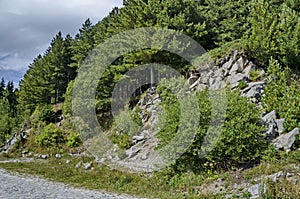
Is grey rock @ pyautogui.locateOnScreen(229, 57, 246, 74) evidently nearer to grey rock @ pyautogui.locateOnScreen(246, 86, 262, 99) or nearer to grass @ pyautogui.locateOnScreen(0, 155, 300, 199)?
grey rock @ pyautogui.locateOnScreen(246, 86, 262, 99)

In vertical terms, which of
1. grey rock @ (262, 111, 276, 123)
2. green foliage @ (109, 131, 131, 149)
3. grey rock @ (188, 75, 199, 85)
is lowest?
green foliage @ (109, 131, 131, 149)

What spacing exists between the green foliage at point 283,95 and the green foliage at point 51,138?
22.3m

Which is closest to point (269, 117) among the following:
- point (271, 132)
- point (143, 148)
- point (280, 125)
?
point (280, 125)

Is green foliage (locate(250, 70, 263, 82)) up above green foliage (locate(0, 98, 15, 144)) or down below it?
above

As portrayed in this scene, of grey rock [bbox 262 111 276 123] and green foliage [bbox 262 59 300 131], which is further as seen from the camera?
grey rock [bbox 262 111 276 123]

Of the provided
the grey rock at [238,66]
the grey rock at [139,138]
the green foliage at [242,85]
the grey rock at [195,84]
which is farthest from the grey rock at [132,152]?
the grey rock at [238,66]

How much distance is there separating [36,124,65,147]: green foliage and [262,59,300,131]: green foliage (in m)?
22.3

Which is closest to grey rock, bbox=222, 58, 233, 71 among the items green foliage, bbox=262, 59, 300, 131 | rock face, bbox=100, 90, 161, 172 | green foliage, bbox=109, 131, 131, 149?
green foliage, bbox=262, 59, 300, 131

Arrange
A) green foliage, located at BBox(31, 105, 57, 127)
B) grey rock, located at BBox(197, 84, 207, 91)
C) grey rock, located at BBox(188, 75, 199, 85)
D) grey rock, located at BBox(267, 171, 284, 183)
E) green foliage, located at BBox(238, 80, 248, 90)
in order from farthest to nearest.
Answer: green foliage, located at BBox(31, 105, 57, 127)
grey rock, located at BBox(188, 75, 199, 85)
grey rock, located at BBox(197, 84, 207, 91)
green foliage, located at BBox(238, 80, 248, 90)
grey rock, located at BBox(267, 171, 284, 183)

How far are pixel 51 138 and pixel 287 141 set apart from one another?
24467mm

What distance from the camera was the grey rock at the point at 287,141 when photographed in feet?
40.2

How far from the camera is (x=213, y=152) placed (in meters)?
12.3

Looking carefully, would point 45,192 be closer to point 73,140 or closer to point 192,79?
point 192,79

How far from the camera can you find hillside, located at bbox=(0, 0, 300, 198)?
39.6 feet
